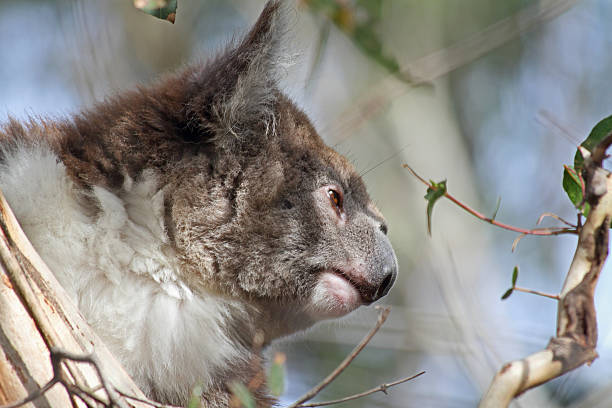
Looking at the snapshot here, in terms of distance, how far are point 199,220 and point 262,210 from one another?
0.26m

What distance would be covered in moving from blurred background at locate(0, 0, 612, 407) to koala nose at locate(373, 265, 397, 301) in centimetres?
168

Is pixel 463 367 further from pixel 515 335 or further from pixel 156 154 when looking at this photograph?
pixel 156 154

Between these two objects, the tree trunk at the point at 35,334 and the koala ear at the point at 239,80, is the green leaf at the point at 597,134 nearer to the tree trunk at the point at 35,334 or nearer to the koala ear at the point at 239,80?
the koala ear at the point at 239,80

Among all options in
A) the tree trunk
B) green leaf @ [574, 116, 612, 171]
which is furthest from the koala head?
green leaf @ [574, 116, 612, 171]

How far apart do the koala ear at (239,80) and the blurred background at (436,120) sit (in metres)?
1.65

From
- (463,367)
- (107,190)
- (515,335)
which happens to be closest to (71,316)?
(107,190)

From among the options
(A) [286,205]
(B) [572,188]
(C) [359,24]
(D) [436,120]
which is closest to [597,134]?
(B) [572,188]

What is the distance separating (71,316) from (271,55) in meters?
1.31

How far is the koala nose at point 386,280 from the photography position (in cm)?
273

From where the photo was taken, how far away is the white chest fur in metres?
2.19

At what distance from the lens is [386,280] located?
2748 millimetres

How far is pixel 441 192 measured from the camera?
6.51 ft

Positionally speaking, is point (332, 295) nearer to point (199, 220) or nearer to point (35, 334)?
point (199, 220)

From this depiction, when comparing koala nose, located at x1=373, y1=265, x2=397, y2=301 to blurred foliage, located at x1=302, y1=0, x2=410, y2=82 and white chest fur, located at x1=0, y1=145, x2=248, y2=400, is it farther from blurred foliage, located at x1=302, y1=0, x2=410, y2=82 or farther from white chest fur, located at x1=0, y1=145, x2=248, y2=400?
blurred foliage, located at x1=302, y1=0, x2=410, y2=82
